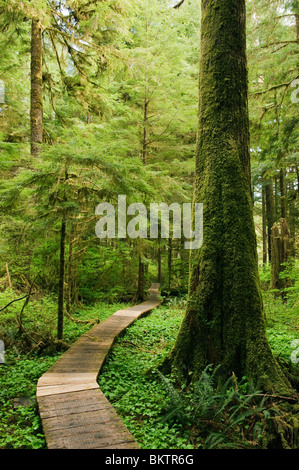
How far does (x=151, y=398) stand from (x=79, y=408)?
3.83 ft

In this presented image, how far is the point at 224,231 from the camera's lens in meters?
4.38

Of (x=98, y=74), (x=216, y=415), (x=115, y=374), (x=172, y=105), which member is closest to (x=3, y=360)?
(x=115, y=374)

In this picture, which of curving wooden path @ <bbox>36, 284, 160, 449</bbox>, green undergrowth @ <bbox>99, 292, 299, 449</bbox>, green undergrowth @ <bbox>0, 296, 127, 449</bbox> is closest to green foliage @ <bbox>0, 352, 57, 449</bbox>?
green undergrowth @ <bbox>0, 296, 127, 449</bbox>

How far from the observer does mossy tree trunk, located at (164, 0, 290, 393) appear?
13.2 ft

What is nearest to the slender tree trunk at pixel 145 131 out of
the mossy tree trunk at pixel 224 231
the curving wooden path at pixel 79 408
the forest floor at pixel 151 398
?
the mossy tree trunk at pixel 224 231

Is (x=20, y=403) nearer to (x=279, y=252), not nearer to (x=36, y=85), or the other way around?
(x=36, y=85)

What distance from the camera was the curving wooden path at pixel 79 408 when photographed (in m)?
2.83

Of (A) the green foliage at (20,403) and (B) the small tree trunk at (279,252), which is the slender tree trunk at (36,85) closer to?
(A) the green foliage at (20,403)

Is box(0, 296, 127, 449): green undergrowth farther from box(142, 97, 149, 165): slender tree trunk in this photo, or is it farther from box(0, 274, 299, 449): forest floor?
box(142, 97, 149, 165): slender tree trunk

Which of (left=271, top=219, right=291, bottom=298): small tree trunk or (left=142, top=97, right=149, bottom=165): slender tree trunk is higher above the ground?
(left=142, top=97, right=149, bottom=165): slender tree trunk

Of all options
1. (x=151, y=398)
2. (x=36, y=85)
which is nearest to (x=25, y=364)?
(x=151, y=398)

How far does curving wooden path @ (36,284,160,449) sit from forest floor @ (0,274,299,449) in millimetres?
278

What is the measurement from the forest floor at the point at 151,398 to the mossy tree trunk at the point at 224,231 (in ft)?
1.23

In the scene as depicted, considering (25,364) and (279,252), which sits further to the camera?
(279,252)
